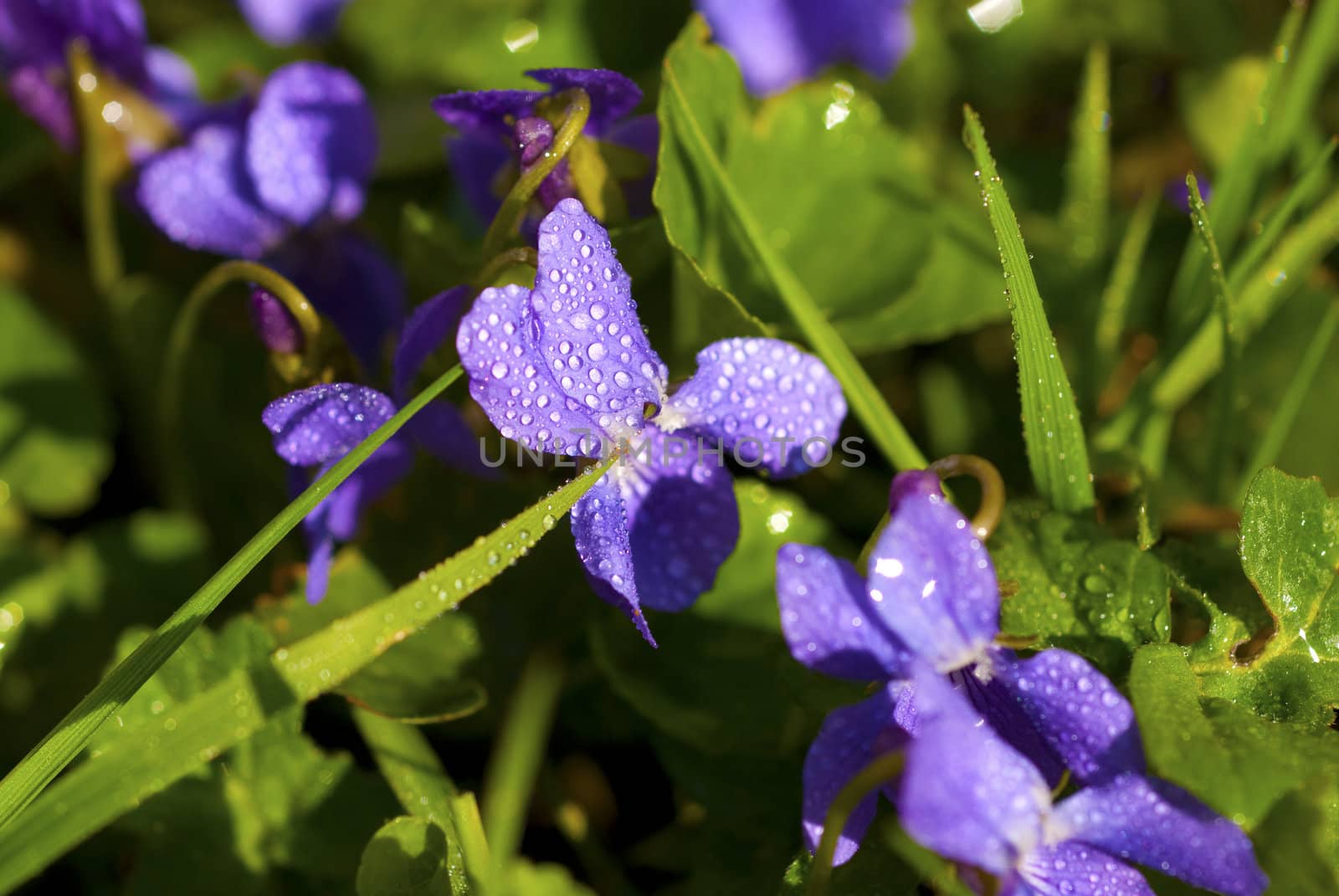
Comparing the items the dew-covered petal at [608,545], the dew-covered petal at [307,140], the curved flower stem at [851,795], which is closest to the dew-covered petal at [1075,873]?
the curved flower stem at [851,795]

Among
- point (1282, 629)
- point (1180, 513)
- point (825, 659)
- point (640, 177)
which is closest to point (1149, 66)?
point (1180, 513)

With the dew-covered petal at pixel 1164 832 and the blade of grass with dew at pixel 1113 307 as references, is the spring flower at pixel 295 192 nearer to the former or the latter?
the blade of grass with dew at pixel 1113 307

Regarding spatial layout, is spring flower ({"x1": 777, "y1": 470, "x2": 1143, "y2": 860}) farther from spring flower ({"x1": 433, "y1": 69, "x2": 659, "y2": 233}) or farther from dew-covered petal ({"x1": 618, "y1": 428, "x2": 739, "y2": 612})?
spring flower ({"x1": 433, "y1": 69, "x2": 659, "y2": 233})

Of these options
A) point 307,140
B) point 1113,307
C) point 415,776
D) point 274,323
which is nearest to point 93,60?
point 307,140

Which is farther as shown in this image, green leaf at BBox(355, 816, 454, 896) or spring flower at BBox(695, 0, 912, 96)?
spring flower at BBox(695, 0, 912, 96)

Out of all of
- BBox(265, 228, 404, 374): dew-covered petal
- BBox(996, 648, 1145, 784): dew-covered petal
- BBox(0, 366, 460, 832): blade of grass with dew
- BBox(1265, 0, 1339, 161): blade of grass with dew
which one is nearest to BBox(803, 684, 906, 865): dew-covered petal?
BBox(996, 648, 1145, 784): dew-covered petal

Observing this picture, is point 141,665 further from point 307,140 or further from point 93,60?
point 93,60
